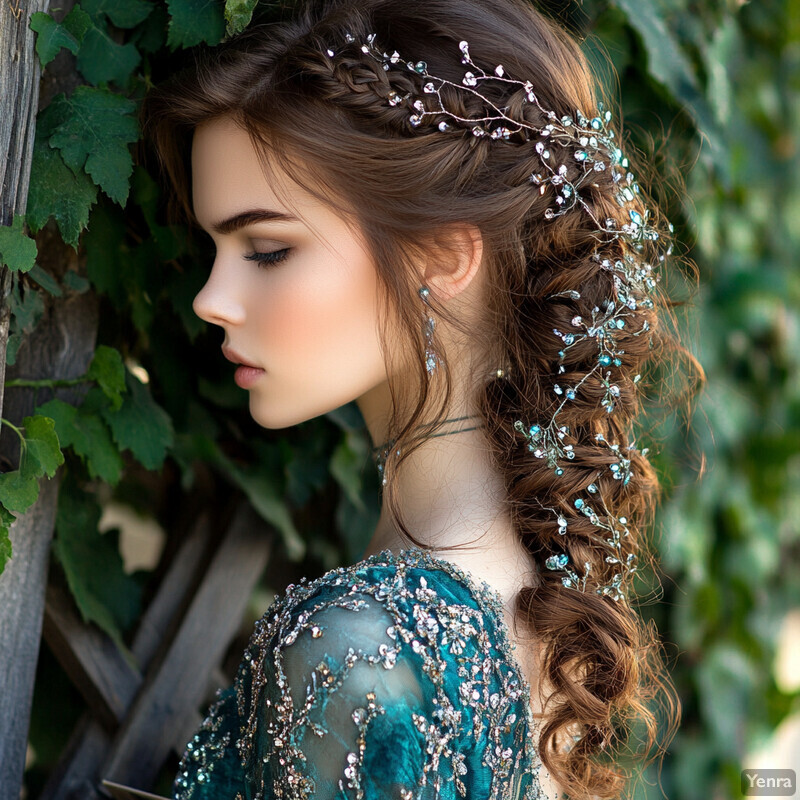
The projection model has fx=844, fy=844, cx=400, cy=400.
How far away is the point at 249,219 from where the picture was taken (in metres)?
1.06

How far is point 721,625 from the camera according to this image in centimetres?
197

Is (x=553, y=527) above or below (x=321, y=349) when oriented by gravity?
below

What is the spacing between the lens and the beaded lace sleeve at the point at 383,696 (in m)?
0.89

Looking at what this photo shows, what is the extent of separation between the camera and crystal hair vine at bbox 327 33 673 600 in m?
1.07

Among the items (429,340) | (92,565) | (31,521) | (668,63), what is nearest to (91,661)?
(92,565)

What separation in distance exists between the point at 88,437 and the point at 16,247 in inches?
14.2

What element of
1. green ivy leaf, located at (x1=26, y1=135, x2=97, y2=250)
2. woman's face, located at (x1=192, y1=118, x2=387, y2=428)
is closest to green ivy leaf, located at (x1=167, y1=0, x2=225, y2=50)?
woman's face, located at (x1=192, y1=118, x2=387, y2=428)

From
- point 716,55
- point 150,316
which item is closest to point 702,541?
point 716,55

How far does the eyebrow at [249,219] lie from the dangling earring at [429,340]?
0.19 metres

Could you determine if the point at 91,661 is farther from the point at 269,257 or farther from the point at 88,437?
the point at 269,257

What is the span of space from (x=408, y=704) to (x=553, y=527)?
342 millimetres

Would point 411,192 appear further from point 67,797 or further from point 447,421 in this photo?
point 67,797

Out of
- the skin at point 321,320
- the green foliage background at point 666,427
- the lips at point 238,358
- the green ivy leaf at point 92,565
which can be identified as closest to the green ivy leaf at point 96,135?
the green foliage background at point 666,427

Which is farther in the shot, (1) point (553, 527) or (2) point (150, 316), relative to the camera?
(2) point (150, 316)
